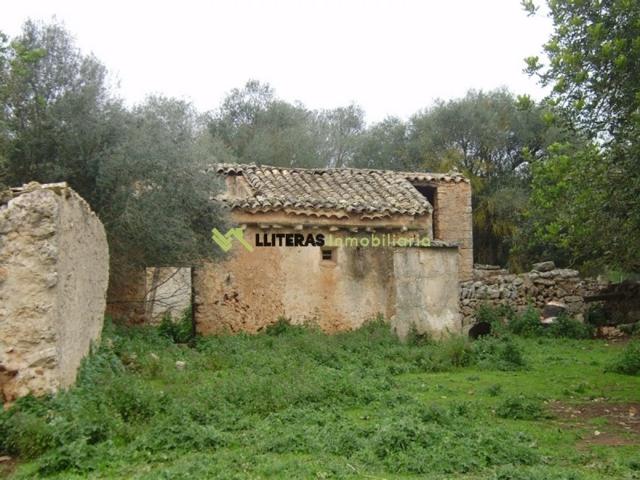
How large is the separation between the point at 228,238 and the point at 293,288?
203 centimetres

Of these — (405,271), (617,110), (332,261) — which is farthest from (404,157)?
(617,110)

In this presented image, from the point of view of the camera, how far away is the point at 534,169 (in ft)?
28.5

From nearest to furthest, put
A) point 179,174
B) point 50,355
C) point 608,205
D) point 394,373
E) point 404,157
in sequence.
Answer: point 50,355 → point 608,205 → point 394,373 → point 179,174 → point 404,157

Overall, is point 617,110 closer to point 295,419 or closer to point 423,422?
point 423,422

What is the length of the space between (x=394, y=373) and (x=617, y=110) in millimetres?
5028

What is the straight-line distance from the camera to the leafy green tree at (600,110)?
707 centimetres

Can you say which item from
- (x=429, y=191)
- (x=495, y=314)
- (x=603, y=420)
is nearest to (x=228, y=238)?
(x=495, y=314)

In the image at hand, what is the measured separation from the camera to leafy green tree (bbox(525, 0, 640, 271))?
7.07 meters

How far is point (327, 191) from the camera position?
16.3 metres

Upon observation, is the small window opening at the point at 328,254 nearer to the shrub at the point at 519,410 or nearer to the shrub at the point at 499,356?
the shrub at the point at 499,356

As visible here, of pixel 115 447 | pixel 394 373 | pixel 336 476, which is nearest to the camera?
pixel 336 476

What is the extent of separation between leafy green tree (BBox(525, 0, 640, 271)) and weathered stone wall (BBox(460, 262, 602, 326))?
865cm

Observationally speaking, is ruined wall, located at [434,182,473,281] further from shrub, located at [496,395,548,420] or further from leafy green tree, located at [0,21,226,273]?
shrub, located at [496,395,548,420]

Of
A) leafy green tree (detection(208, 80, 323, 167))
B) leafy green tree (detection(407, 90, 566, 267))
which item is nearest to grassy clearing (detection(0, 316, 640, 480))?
leafy green tree (detection(407, 90, 566, 267))
